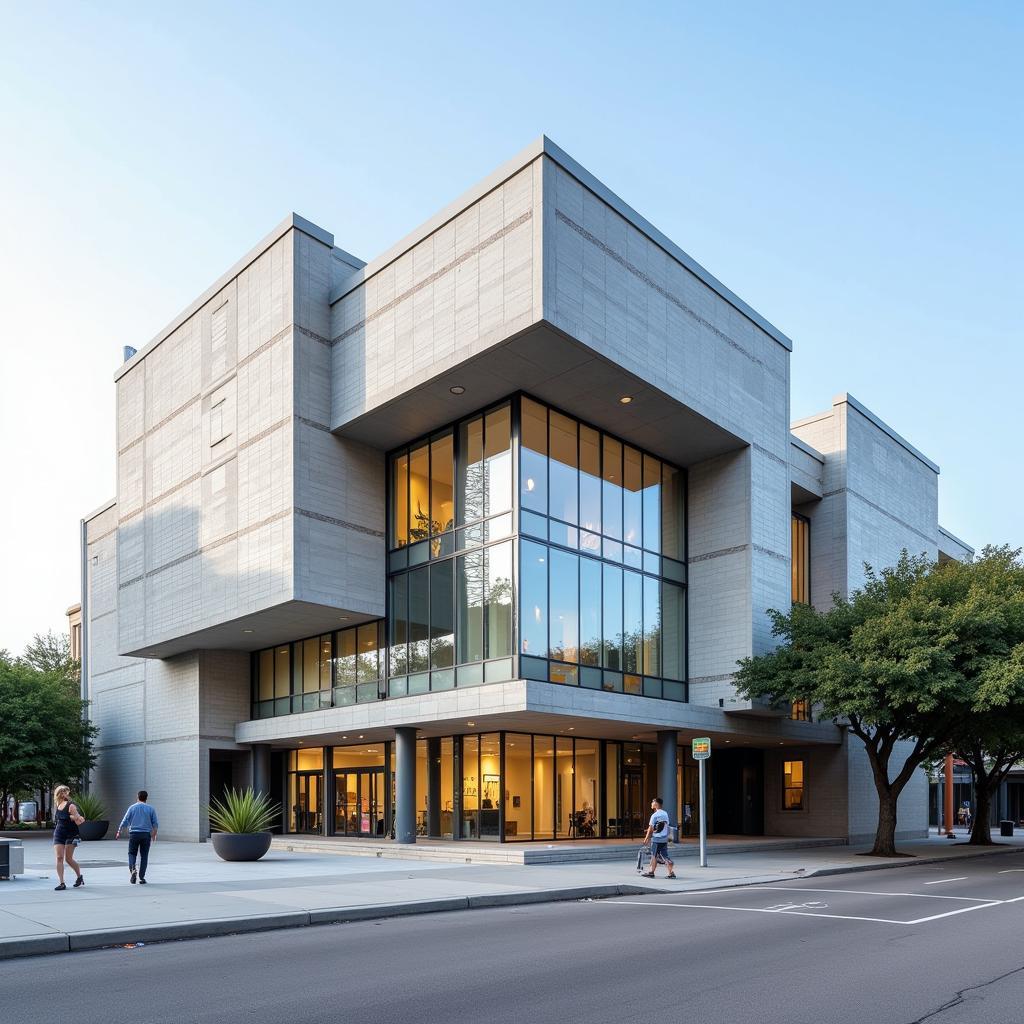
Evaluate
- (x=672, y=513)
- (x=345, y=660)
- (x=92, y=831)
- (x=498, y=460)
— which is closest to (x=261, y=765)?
(x=92, y=831)

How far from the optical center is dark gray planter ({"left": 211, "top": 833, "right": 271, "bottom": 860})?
81.9 ft

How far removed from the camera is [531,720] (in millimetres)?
29391

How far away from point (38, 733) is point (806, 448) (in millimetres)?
33032

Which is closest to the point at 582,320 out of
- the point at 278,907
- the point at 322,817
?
the point at 278,907

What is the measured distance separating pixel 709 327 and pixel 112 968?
26.5 meters

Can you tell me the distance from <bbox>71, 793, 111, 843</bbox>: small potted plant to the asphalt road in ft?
88.6

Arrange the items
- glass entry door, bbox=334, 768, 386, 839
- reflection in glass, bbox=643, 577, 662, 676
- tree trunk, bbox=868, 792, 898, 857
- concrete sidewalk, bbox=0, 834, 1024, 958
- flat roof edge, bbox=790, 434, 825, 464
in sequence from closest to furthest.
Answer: concrete sidewalk, bbox=0, 834, 1024, 958
tree trunk, bbox=868, 792, 898, 857
reflection in glass, bbox=643, 577, 662, 676
glass entry door, bbox=334, 768, 386, 839
flat roof edge, bbox=790, 434, 825, 464

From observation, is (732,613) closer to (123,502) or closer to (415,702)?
(415,702)

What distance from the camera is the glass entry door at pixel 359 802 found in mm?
36438

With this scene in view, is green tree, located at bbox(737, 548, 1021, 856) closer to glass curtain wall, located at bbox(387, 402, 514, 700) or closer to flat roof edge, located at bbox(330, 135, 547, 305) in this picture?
glass curtain wall, located at bbox(387, 402, 514, 700)

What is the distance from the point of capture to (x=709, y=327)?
33.1m

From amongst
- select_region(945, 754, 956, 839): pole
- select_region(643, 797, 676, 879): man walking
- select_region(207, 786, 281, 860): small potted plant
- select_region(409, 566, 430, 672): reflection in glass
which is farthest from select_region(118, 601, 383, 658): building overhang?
select_region(945, 754, 956, 839): pole

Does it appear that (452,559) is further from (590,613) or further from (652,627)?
(652,627)

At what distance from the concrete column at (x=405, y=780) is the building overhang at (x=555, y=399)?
9.29 m
